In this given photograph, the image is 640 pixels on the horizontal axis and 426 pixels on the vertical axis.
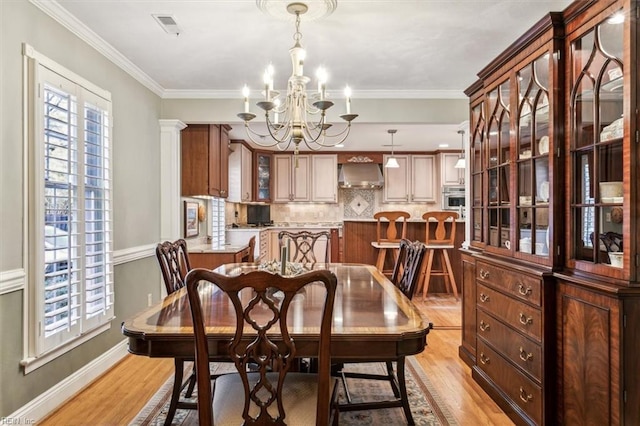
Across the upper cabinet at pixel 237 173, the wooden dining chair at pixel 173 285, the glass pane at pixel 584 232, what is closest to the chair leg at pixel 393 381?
the wooden dining chair at pixel 173 285

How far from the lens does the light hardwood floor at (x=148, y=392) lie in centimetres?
242

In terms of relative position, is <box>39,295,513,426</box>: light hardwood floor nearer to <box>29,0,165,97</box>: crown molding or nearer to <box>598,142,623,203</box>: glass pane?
<box>598,142,623,203</box>: glass pane

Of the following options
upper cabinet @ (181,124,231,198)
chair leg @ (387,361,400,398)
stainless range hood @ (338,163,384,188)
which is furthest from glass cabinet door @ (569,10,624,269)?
stainless range hood @ (338,163,384,188)

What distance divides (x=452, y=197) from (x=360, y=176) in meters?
1.84

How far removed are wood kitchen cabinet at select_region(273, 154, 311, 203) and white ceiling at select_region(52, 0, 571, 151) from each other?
395 centimetres

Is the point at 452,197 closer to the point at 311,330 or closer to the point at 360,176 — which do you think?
the point at 360,176

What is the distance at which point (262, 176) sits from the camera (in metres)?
8.11

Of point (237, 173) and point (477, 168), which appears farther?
point (237, 173)

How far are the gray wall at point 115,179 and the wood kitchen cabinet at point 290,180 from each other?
4.04m

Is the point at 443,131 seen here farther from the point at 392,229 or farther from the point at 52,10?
the point at 52,10

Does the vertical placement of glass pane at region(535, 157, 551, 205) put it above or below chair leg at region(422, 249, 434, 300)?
above

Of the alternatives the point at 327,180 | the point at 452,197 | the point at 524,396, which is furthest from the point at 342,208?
the point at 524,396

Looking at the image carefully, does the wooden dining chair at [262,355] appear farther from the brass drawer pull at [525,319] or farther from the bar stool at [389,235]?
the bar stool at [389,235]

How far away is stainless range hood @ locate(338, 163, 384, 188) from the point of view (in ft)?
26.4
